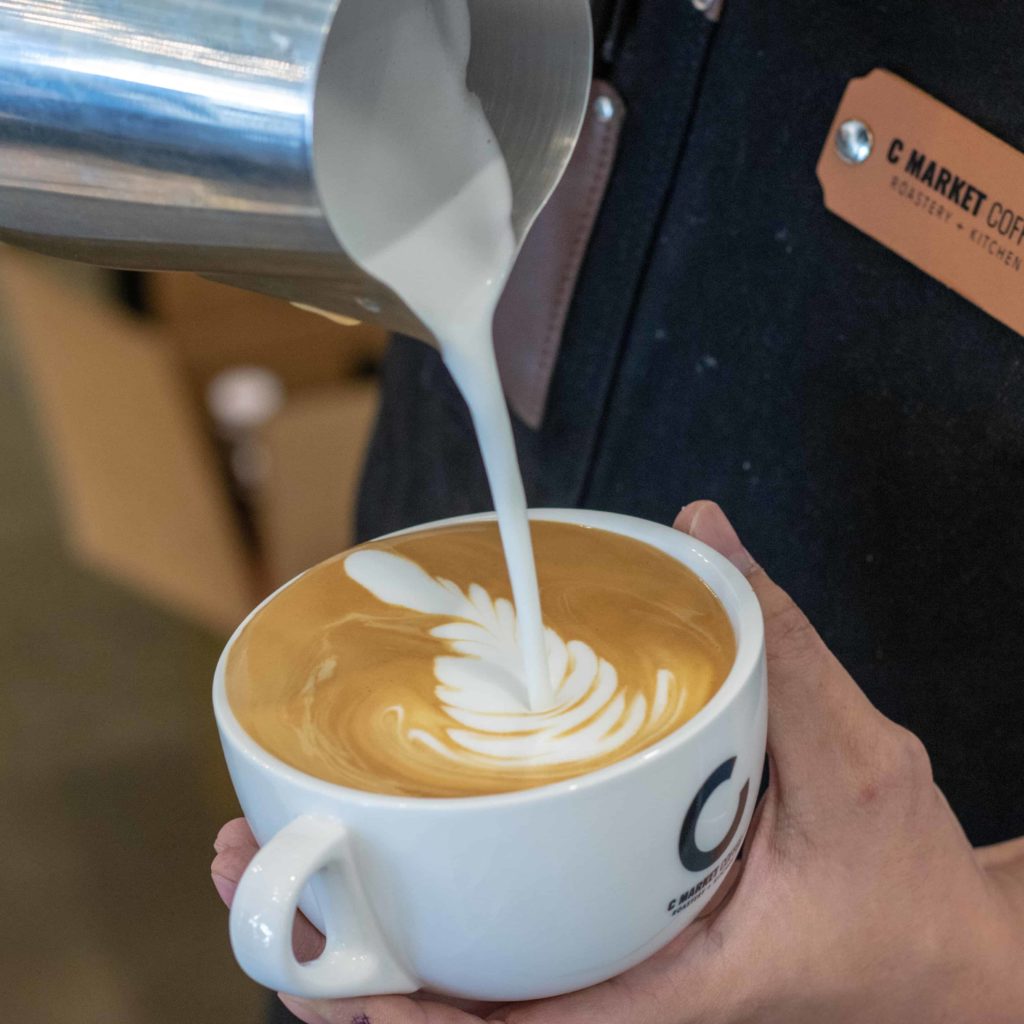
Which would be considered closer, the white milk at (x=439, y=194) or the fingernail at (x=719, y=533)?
the white milk at (x=439, y=194)

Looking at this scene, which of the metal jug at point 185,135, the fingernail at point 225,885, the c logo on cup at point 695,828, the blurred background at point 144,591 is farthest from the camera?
the blurred background at point 144,591

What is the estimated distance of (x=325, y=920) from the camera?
617 millimetres

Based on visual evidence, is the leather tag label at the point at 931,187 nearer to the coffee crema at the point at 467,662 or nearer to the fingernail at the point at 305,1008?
the coffee crema at the point at 467,662

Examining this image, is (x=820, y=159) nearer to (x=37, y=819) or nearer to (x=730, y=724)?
(x=730, y=724)

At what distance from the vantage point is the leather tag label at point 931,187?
29.8 inches

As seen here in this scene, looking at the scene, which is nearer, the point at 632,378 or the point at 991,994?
the point at 991,994

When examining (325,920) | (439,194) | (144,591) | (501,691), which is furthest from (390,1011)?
(144,591)

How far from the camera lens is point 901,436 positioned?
85 cm

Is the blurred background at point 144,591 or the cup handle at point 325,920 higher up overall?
the cup handle at point 325,920

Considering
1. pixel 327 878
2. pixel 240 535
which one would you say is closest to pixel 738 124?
pixel 327 878

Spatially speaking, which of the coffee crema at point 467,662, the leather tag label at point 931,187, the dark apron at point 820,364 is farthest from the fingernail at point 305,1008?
the leather tag label at point 931,187

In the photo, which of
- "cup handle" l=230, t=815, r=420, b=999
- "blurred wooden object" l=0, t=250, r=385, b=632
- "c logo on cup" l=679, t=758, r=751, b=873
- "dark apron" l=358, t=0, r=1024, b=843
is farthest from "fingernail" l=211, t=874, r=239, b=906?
"blurred wooden object" l=0, t=250, r=385, b=632

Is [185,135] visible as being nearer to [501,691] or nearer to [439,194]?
[439,194]

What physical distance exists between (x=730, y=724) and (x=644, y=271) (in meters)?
0.46
